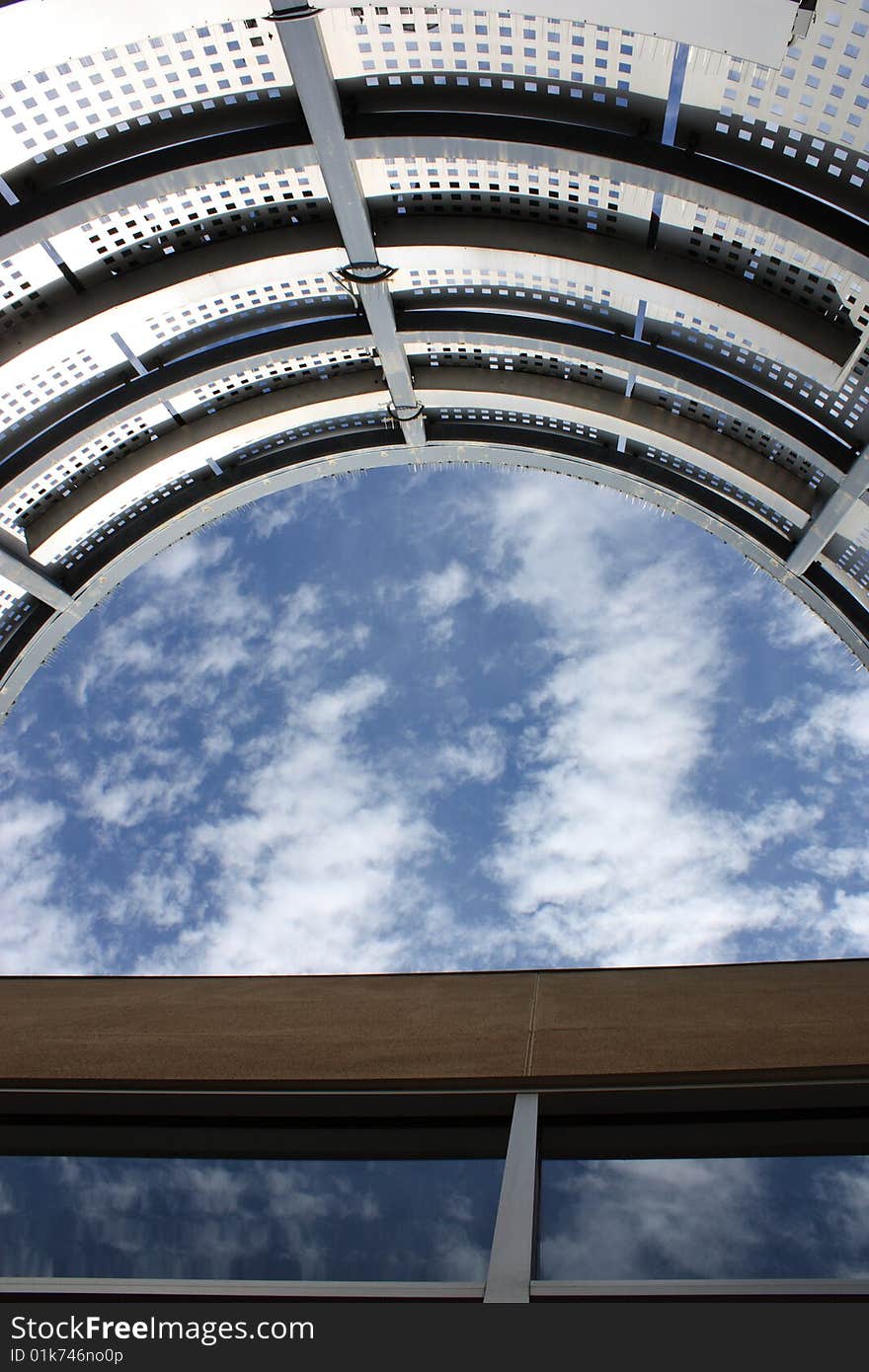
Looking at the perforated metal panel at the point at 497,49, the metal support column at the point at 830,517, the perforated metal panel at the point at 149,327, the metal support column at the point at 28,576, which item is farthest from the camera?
the metal support column at the point at 28,576

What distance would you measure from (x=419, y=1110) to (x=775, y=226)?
8.96m

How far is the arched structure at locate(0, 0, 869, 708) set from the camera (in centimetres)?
844

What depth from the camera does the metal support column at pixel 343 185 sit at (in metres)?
7.91

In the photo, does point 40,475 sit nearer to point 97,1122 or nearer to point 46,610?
point 46,610

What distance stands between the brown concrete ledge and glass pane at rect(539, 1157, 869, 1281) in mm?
519

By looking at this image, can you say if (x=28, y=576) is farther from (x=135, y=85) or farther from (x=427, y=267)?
(x=427, y=267)

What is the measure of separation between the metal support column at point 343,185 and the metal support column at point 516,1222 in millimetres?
9010

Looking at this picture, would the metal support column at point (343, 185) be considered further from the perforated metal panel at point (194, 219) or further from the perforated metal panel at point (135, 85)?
the perforated metal panel at point (194, 219)

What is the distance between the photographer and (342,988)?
584cm

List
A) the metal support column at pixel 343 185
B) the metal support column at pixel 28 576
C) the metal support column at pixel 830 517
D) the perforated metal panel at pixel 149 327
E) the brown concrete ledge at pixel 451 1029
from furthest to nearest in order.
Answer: the metal support column at pixel 28 576, the perforated metal panel at pixel 149 327, the metal support column at pixel 830 517, the metal support column at pixel 343 185, the brown concrete ledge at pixel 451 1029

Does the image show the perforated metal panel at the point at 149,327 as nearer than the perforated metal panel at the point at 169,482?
Yes

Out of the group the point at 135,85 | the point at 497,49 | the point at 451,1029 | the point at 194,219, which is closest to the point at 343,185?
the point at 497,49

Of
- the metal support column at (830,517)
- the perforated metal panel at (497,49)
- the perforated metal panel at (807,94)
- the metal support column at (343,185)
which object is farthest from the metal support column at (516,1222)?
the metal support column at (830,517)

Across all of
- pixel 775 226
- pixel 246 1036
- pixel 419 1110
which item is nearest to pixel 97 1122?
pixel 246 1036
